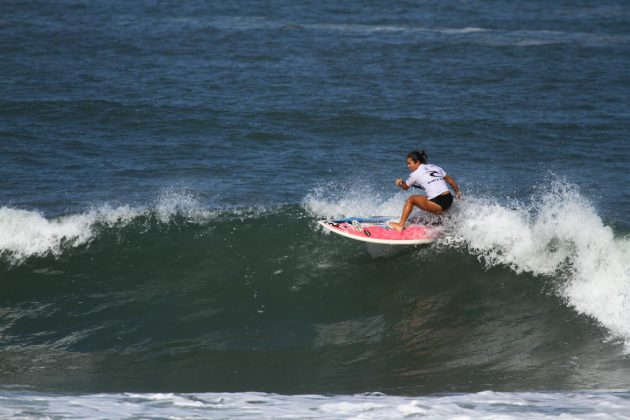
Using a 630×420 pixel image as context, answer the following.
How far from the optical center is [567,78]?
28.0 m

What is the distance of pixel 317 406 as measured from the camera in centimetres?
1011

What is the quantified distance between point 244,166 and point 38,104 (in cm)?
698

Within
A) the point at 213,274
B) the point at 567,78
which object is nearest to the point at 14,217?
the point at 213,274

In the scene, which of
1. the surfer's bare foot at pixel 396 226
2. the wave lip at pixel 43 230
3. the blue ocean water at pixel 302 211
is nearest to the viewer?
the blue ocean water at pixel 302 211

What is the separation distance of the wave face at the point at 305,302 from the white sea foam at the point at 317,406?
1.85 ft

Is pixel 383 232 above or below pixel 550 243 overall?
above

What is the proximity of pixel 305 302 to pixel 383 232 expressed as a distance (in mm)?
1637

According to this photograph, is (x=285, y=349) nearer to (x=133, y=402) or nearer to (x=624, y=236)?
(x=133, y=402)

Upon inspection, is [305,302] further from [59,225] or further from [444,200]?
[59,225]

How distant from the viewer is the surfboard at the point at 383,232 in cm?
1413

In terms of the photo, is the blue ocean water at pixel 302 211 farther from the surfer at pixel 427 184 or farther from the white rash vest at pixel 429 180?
the white rash vest at pixel 429 180

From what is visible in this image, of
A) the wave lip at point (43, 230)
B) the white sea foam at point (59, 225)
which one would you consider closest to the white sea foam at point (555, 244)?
the white sea foam at point (59, 225)

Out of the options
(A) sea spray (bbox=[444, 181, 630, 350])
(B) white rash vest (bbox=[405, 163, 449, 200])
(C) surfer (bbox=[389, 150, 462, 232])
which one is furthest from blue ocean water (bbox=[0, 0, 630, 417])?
(B) white rash vest (bbox=[405, 163, 449, 200])

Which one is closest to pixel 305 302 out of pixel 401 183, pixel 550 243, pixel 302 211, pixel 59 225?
pixel 401 183
